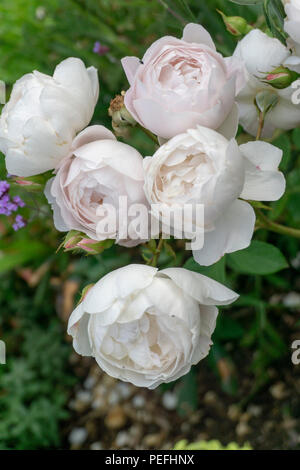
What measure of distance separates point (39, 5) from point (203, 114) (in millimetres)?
1240

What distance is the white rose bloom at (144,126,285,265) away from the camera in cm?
52

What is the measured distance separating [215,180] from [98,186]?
5.0 inches

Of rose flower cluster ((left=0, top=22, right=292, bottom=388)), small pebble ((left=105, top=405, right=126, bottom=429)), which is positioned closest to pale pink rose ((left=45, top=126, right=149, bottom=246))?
rose flower cluster ((left=0, top=22, right=292, bottom=388))

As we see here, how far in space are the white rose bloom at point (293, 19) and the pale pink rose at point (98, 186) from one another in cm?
20

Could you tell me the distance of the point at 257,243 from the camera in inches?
32.1

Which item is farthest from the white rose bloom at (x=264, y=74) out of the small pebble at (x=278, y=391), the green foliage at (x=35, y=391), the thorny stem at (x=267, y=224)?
the green foliage at (x=35, y=391)

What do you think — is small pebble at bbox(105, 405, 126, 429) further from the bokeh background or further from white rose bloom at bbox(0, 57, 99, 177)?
white rose bloom at bbox(0, 57, 99, 177)

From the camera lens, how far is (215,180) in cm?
51

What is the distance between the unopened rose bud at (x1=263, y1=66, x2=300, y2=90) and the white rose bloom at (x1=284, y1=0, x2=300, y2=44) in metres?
0.04

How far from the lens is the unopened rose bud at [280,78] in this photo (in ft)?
1.97

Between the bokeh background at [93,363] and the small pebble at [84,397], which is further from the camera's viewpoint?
the small pebble at [84,397]

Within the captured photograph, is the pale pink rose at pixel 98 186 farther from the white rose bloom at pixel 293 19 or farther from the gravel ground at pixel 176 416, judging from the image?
the gravel ground at pixel 176 416

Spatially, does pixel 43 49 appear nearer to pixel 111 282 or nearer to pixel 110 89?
pixel 110 89

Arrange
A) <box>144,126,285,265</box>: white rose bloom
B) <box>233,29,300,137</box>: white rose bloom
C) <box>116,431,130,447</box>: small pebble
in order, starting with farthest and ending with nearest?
<box>116,431,130,447</box>: small pebble < <box>233,29,300,137</box>: white rose bloom < <box>144,126,285,265</box>: white rose bloom
